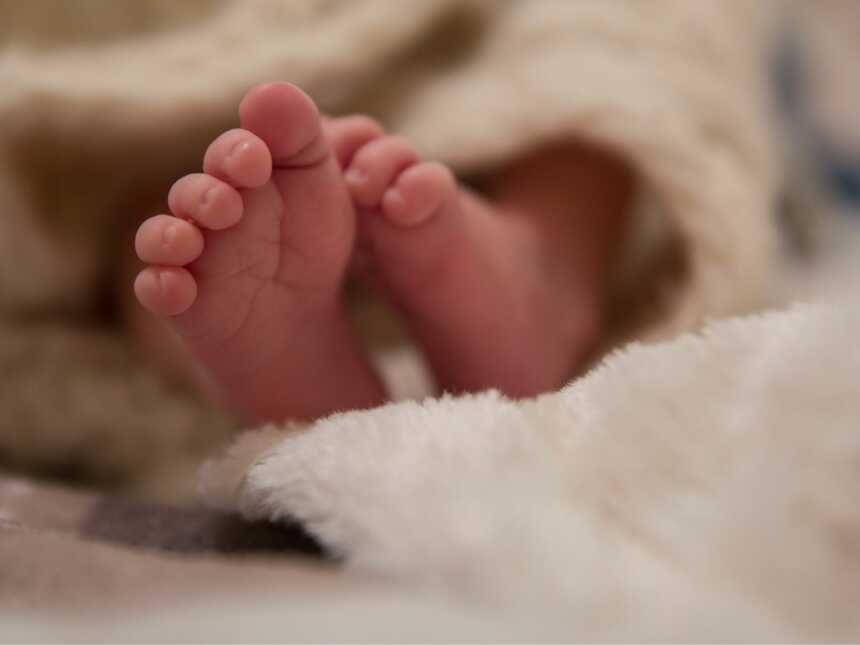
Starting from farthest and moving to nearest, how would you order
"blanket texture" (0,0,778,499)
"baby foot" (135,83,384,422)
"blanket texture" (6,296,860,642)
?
"blanket texture" (0,0,778,499) → "baby foot" (135,83,384,422) → "blanket texture" (6,296,860,642)

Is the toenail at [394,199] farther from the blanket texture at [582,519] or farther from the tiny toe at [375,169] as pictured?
the blanket texture at [582,519]

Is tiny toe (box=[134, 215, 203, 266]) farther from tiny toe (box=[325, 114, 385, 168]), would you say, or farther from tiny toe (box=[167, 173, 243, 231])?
tiny toe (box=[325, 114, 385, 168])

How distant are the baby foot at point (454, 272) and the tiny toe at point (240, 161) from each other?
8 cm

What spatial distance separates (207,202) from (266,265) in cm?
5

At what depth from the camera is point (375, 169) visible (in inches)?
16.9

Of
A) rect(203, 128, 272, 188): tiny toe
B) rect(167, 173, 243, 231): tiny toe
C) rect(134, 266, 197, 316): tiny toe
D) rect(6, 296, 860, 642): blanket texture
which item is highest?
rect(203, 128, 272, 188): tiny toe

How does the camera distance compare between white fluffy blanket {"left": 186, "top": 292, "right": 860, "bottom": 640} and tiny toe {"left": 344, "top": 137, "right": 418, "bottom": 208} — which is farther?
tiny toe {"left": 344, "top": 137, "right": 418, "bottom": 208}

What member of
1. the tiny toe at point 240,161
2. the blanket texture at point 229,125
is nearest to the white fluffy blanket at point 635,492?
the tiny toe at point 240,161

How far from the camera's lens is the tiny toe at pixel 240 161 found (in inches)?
13.7

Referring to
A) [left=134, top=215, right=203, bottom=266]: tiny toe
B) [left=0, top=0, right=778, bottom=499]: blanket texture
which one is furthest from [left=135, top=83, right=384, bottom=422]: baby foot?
[left=0, top=0, right=778, bottom=499]: blanket texture

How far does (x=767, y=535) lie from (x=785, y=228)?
0.61 metres

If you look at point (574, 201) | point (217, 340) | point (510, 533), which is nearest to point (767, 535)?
point (510, 533)

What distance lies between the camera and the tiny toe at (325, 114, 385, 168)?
445 mm

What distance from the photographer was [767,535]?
256 mm
